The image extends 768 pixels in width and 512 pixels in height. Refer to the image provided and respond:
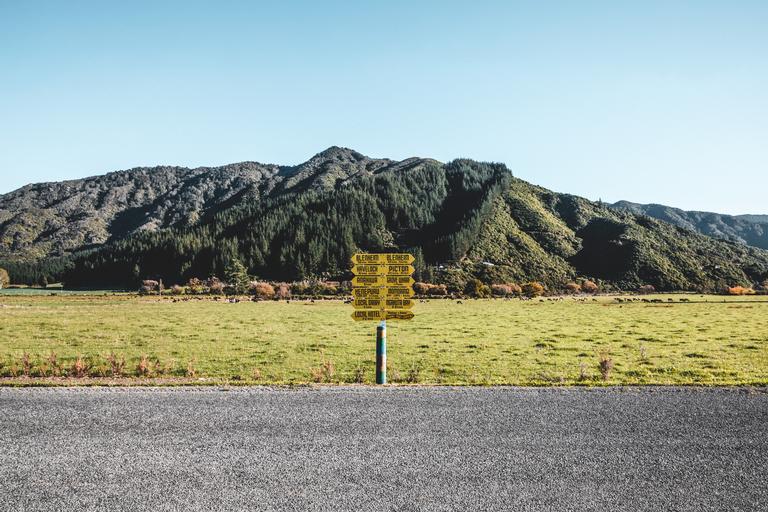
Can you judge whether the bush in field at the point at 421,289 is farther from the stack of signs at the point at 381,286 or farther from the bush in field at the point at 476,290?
the stack of signs at the point at 381,286

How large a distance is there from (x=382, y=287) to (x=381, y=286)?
0.04 metres

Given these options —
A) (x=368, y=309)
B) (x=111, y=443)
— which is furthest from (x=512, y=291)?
(x=111, y=443)

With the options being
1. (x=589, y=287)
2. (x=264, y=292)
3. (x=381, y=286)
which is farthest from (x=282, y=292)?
(x=381, y=286)

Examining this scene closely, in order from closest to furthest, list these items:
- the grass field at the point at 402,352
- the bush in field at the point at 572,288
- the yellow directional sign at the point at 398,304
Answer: the yellow directional sign at the point at 398,304 → the grass field at the point at 402,352 → the bush in field at the point at 572,288

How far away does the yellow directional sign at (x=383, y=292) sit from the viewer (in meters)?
14.7

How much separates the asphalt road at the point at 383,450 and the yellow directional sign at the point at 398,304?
3185 mm

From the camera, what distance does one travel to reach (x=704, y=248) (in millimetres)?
186500

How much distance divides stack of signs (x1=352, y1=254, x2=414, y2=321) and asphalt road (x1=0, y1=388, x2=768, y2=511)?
3107 mm

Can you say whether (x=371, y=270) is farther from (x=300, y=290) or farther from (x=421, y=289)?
(x=421, y=289)

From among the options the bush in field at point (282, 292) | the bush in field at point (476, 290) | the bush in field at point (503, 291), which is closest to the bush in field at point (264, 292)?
the bush in field at point (282, 292)

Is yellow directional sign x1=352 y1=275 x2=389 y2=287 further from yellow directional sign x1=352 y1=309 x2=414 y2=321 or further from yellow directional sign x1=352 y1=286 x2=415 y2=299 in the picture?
A: yellow directional sign x1=352 y1=309 x2=414 y2=321

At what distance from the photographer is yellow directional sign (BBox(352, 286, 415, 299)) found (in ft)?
48.3

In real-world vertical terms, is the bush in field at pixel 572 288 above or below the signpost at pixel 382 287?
below

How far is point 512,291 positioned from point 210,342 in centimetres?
9794
